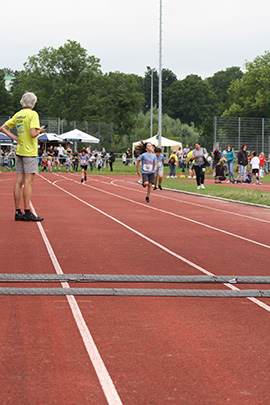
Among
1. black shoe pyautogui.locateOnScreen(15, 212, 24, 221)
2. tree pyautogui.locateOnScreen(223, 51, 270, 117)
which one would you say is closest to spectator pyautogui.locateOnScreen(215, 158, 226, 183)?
black shoe pyautogui.locateOnScreen(15, 212, 24, 221)

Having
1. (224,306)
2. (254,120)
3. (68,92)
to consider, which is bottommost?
(224,306)

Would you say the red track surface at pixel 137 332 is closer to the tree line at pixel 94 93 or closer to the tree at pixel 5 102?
the tree line at pixel 94 93

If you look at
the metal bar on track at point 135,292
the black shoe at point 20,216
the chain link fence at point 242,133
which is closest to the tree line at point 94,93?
the chain link fence at point 242,133

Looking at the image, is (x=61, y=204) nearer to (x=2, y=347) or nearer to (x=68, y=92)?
(x=2, y=347)

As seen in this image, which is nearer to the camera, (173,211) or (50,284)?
(50,284)

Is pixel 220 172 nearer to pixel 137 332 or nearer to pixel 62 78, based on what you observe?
pixel 137 332

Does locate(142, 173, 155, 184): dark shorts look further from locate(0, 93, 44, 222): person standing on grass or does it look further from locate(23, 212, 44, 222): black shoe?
locate(0, 93, 44, 222): person standing on grass

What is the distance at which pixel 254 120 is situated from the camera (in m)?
50.2

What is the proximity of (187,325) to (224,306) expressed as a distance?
0.77 metres

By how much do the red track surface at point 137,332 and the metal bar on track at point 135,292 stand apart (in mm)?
119

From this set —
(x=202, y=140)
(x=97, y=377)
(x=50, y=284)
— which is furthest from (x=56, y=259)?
(x=202, y=140)

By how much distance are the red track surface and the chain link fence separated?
3724 cm

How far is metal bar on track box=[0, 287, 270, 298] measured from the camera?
20.3ft

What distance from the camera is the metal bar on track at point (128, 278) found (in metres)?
6.71
